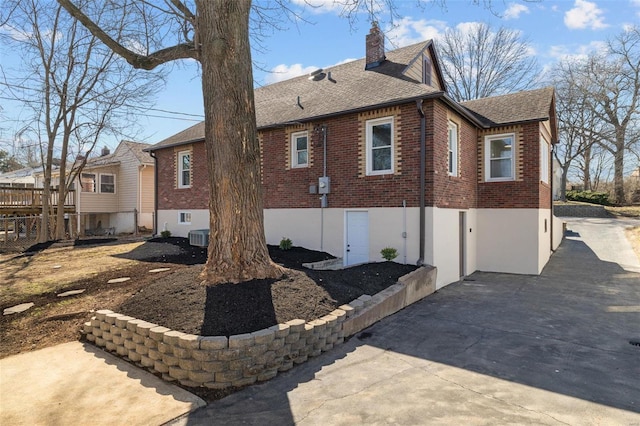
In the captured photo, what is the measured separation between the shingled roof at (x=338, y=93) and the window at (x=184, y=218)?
2.83 m

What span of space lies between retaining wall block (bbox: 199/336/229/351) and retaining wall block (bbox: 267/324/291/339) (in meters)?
0.64

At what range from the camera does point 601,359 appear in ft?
16.8

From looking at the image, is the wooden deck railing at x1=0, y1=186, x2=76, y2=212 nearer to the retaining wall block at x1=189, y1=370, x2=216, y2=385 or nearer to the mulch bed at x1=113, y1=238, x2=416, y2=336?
the mulch bed at x1=113, y1=238, x2=416, y2=336

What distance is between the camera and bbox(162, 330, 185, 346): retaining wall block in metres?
4.43

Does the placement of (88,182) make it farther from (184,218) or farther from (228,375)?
(228,375)

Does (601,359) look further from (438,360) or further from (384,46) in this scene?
(384,46)

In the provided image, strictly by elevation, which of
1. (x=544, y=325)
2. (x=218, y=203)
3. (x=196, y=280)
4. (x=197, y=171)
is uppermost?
(x=197, y=171)

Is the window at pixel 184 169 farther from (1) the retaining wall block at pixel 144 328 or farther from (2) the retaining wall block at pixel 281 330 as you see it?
(2) the retaining wall block at pixel 281 330

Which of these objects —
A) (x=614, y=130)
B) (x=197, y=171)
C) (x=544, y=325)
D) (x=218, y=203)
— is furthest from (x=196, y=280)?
(x=614, y=130)

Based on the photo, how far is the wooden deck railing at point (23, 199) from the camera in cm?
2002

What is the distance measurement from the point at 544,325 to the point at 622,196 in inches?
1216

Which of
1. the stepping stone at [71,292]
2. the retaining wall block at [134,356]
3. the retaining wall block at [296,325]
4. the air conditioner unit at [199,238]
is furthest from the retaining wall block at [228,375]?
the air conditioner unit at [199,238]

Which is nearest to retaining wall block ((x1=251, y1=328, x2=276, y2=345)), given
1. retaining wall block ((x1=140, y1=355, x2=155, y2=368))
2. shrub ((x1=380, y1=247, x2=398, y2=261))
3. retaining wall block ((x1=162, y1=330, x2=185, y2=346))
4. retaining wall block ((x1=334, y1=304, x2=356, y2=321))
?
retaining wall block ((x1=162, y1=330, x2=185, y2=346))

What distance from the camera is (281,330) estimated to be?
473cm
